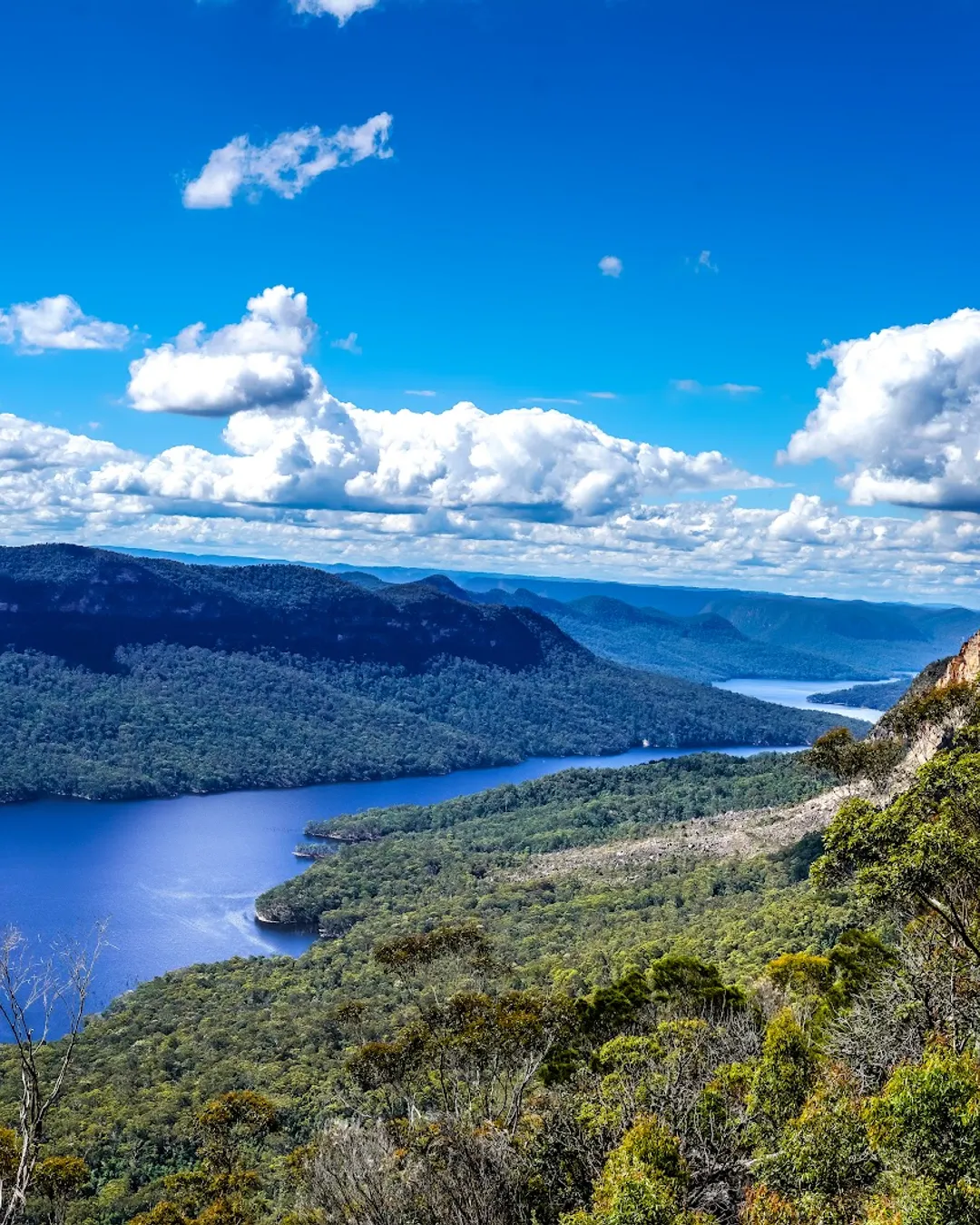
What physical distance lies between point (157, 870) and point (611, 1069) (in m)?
97.3

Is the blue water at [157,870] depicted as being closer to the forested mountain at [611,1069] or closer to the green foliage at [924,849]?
the forested mountain at [611,1069]

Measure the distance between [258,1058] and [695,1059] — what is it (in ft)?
110

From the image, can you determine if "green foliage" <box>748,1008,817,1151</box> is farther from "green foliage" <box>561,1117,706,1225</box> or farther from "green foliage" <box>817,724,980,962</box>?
"green foliage" <box>817,724,980,962</box>

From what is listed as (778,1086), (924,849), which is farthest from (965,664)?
(924,849)

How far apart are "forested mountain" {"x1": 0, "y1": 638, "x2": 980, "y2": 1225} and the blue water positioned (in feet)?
68.3

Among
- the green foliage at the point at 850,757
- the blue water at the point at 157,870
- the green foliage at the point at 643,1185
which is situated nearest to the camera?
the green foliage at the point at 643,1185

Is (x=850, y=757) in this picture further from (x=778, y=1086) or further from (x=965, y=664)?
(x=778, y=1086)

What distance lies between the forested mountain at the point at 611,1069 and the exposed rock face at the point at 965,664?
76cm

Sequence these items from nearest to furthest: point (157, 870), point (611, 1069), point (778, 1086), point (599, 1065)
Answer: point (778, 1086), point (599, 1065), point (611, 1069), point (157, 870)

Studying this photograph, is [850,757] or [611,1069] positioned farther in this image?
[850,757]

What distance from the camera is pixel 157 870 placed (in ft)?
362

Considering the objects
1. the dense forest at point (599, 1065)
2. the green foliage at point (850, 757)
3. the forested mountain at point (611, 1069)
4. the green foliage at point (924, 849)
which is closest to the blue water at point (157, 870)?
the dense forest at point (599, 1065)

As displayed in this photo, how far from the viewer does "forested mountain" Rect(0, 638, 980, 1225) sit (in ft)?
47.0

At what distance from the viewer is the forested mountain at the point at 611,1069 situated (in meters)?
14.3
